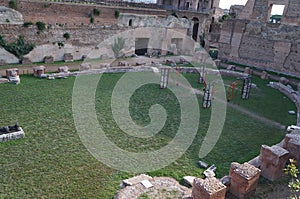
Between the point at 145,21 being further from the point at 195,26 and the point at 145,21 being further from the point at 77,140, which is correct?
the point at 77,140

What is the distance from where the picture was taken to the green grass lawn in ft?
22.9

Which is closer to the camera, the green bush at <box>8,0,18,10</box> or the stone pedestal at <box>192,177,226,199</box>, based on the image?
the stone pedestal at <box>192,177,226,199</box>

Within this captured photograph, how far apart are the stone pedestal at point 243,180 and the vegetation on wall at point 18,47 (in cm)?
1566

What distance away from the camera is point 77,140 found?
9133 mm

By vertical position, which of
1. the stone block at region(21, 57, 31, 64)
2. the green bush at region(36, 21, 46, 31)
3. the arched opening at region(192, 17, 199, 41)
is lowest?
the stone block at region(21, 57, 31, 64)

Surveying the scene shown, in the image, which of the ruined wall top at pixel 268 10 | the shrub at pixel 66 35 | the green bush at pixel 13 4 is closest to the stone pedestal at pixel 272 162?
the shrub at pixel 66 35

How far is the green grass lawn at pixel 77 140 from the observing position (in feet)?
22.9

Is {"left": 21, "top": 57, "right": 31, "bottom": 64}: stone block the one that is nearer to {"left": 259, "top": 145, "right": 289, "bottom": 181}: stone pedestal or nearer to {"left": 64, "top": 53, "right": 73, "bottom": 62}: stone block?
{"left": 64, "top": 53, "right": 73, "bottom": 62}: stone block

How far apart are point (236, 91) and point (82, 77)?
865 cm

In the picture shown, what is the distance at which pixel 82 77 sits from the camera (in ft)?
53.1

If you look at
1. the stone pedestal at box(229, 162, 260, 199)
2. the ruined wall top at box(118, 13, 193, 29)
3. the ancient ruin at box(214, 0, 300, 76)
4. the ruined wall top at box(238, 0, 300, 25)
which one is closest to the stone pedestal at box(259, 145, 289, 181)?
the stone pedestal at box(229, 162, 260, 199)

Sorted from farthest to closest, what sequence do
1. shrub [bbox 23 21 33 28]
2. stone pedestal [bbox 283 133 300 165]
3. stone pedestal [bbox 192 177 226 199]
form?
shrub [bbox 23 21 33 28] < stone pedestal [bbox 283 133 300 165] < stone pedestal [bbox 192 177 226 199]

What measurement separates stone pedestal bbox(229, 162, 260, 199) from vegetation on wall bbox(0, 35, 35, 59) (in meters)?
15.7

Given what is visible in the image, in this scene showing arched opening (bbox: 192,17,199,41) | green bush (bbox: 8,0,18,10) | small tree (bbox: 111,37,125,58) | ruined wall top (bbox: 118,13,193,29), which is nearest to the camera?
green bush (bbox: 8,0,18,10)
